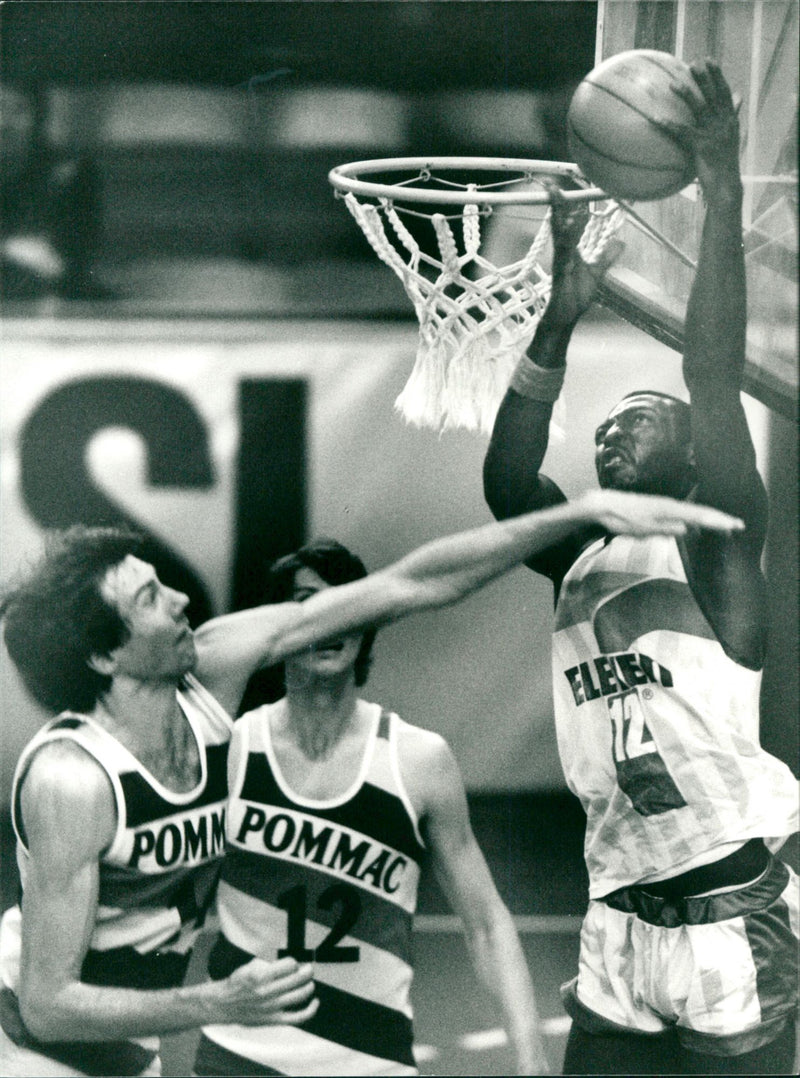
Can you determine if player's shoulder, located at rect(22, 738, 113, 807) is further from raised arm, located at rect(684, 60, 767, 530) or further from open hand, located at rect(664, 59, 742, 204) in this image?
open hand, located at rect(664, 59, 742, 204)

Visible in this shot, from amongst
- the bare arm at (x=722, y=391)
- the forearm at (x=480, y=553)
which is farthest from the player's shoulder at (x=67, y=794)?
the bare arm at (x=722, y=391)

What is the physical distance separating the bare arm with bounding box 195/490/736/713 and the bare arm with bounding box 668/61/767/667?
8 cm

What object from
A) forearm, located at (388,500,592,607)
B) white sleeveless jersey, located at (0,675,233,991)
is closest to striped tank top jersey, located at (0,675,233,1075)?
white sleeveless jersey, located at (0,675,233,991)

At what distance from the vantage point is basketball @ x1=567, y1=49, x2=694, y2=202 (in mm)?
2410

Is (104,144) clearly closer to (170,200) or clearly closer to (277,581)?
(170,200)

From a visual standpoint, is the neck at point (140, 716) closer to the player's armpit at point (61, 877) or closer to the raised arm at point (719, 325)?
the player's armpit at point (61, 877)

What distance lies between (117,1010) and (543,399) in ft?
5.08

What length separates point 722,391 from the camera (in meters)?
2.54

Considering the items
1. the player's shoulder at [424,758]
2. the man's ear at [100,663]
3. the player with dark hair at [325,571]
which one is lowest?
the player's shoulder at [424,758]

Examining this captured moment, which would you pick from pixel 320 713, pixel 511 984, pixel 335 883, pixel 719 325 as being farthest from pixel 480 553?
pixel 511 984

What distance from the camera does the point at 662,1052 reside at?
2.60m

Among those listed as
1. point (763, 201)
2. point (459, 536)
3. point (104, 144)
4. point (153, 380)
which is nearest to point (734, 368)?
point (763, 201)

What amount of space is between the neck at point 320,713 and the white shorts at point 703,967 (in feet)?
2.29

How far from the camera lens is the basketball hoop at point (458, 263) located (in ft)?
8.98
